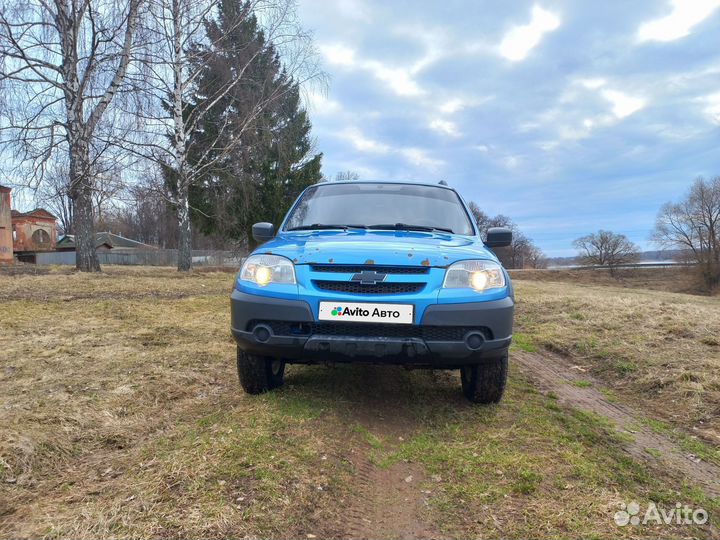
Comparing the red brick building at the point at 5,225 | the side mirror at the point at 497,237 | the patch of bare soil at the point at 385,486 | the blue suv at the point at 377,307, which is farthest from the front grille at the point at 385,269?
the red brick building at the point at 5,225

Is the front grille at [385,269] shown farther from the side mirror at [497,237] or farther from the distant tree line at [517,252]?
the distant tree line at [517,252]

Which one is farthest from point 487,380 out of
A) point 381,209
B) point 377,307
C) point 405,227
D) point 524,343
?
point 524,343

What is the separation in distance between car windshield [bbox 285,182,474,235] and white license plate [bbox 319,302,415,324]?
1.18 metres

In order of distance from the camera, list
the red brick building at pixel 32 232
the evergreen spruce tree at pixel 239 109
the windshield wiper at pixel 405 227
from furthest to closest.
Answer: the red brick building at pixel 32 232, the evergreen spruce tree at pixel 239 109, the windshield wiper at pixel 405 227

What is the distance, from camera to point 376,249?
2.88 meters

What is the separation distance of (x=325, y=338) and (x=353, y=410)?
0.77 meters

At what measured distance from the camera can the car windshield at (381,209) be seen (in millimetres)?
3852

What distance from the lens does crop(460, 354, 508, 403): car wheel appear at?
3.05 meters

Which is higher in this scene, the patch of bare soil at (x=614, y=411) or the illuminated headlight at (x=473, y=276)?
the illuminated headlight at (x=473, y=276)

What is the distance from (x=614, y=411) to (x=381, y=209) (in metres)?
2.51

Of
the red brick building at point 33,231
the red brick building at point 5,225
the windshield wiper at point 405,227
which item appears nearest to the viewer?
the windshield wiper at point 405,227

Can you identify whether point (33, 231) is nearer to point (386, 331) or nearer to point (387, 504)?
point (386, 331)

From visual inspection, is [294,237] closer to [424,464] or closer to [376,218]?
[376,218]

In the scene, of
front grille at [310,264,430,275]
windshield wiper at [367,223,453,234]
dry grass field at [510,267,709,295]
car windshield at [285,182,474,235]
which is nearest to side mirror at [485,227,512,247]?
car windshield at [285,182,474,235]
